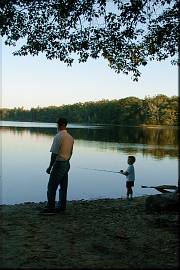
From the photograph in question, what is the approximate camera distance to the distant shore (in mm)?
6070

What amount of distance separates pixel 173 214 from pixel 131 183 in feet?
14.0

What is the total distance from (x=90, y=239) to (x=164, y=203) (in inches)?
117

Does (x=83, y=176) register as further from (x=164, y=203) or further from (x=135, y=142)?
(x=135, y=142)

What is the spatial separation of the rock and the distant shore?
0.24 m

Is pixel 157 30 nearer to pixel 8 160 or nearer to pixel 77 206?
pixel 77 206

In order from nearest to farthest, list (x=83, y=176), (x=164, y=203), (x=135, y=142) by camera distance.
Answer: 1. (x=164, y=203)
2. (x=83, y=176)
3. (x=135, y=142)

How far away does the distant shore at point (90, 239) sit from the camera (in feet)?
19.9

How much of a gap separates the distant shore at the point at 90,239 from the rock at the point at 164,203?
0.80 ft

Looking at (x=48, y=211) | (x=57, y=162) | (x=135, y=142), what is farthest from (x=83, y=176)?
(x=135, y=142)

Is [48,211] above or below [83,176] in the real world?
above

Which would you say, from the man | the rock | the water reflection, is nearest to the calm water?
the water reflection

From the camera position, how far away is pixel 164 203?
9.70 meters

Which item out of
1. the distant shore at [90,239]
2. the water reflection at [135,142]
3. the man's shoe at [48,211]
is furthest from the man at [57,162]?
the water reflection at [135,142]

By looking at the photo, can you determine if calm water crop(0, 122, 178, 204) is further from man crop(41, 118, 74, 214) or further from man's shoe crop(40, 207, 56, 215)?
man crop(41, 118, 74, 214)
